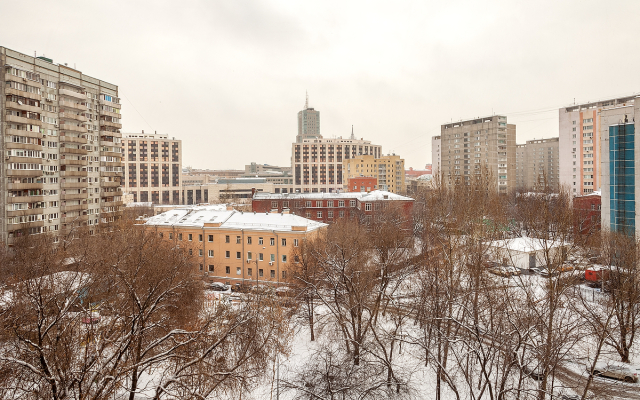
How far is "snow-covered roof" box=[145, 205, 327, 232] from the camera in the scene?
33062 millimetres

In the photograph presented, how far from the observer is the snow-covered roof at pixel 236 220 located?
33062 mm

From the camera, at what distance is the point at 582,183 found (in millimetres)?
59625

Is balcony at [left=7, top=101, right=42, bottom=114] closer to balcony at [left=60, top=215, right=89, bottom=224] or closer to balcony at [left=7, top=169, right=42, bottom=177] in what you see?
balcony at [left=7, top=169, right=42, bottom=177]

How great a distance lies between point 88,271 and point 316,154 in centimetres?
9389

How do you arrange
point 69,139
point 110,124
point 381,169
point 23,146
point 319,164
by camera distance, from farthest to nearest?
point 319,164 → point 381,169 → point 110,124 → point 69,139 → point 23,146

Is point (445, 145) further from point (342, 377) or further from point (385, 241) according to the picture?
point (342, 377)

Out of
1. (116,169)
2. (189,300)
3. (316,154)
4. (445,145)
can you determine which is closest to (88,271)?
(189,300)

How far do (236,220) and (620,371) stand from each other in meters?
28.1

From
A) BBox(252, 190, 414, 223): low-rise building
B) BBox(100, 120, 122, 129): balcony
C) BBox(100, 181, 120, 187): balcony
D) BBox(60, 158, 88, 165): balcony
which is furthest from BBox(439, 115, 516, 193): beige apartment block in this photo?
BBox(60, 158, 88, 165): balcony

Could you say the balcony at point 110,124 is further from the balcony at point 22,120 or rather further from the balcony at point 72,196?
the balcony at point 22,120

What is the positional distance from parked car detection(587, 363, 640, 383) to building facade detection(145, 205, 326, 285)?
784 inches

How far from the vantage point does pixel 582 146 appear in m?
59.6

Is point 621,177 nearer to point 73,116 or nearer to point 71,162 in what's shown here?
point 73,116

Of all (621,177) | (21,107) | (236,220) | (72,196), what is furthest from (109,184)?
(621,177)
